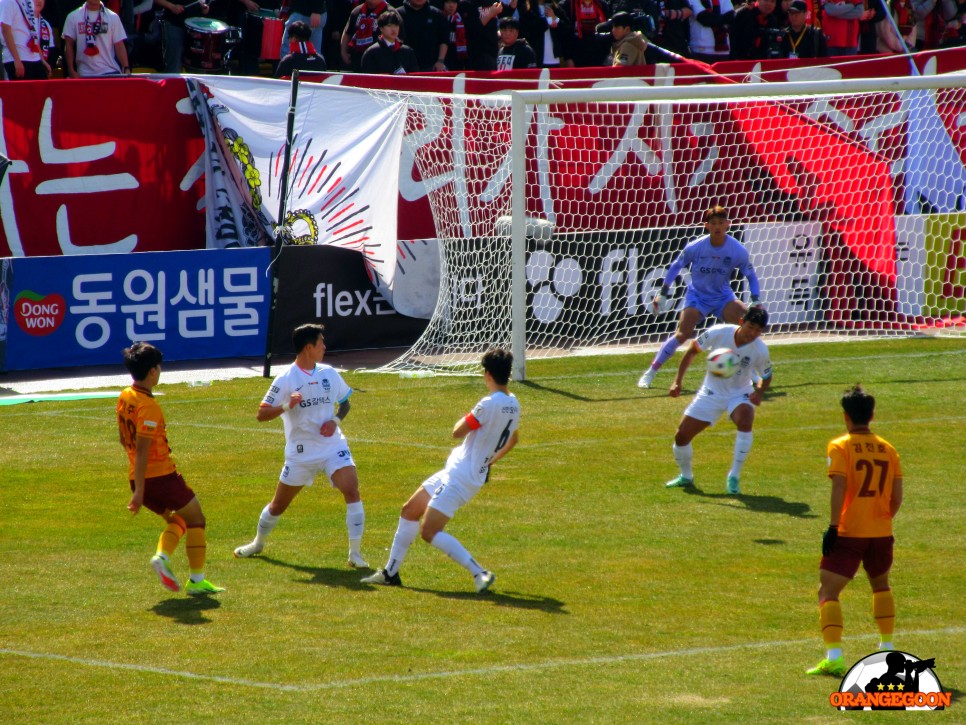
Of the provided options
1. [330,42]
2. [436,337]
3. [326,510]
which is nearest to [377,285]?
[436,337]

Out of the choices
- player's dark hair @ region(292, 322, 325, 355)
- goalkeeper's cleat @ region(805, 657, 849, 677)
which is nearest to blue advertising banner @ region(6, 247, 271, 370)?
player's dark hair @ region(292, 322, 325, 355)

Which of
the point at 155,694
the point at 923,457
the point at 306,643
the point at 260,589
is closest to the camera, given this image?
the point at 155,694

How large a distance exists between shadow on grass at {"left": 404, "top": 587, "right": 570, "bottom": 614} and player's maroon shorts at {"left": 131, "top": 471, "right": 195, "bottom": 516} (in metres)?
1.72

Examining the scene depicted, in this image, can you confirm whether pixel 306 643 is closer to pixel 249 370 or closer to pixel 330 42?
pixel 249 370

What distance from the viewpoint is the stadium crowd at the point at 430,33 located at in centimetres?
2150

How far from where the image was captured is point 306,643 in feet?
27.6

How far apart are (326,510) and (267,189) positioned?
10492mm

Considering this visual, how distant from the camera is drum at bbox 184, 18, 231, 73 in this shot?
22.4 metres

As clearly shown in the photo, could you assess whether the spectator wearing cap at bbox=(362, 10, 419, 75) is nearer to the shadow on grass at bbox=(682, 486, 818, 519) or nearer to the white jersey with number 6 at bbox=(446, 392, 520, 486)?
the shadow on grass at bbox=(682, 486, 818, 519)

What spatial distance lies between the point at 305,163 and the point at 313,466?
40.1 ft

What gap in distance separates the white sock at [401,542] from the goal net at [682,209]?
9.32 metres

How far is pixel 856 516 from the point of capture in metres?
7.75

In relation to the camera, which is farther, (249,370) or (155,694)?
(249,370)

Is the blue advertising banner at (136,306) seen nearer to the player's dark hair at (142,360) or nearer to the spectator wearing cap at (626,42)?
the spectator wearing cap at (626,42)
